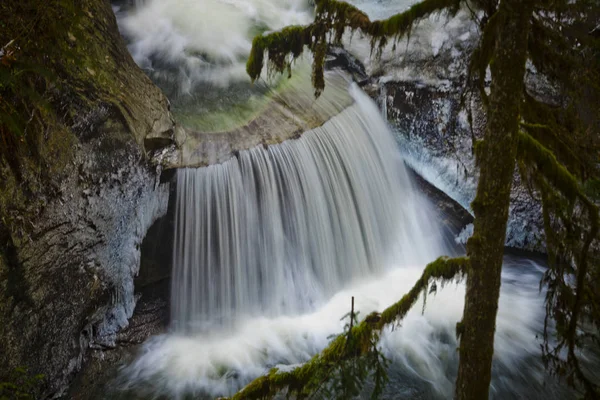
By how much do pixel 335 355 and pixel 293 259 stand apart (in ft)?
14.8

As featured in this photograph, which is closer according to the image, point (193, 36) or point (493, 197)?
point (493, 197)

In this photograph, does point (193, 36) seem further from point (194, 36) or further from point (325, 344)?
point (325, 344)

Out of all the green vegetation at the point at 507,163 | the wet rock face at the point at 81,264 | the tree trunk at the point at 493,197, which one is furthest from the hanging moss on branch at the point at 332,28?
the wet rock face at the point at 81,264

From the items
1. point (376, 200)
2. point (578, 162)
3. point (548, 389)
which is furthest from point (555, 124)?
point (376, 200)

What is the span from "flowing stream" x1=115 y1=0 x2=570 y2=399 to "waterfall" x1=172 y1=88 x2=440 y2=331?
2cm

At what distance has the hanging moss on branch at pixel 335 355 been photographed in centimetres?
298

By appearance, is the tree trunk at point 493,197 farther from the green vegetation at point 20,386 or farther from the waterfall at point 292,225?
the waterfall at point 292,225

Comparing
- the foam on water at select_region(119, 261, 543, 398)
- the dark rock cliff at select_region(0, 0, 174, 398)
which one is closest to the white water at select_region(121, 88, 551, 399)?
the foam on water at select_region(119, 261, 543, 398)

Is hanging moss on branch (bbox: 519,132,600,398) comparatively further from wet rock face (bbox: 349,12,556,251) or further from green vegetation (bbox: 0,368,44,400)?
wet rock face (bbox: 349,12,556,251)

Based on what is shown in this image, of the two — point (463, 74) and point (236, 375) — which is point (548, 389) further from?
point (463, 74)

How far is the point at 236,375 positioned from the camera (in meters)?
5.89

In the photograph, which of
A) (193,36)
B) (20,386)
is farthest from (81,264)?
(193,36)

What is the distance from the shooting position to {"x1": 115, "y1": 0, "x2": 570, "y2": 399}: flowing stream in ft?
19.7

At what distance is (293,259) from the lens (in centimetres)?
755
